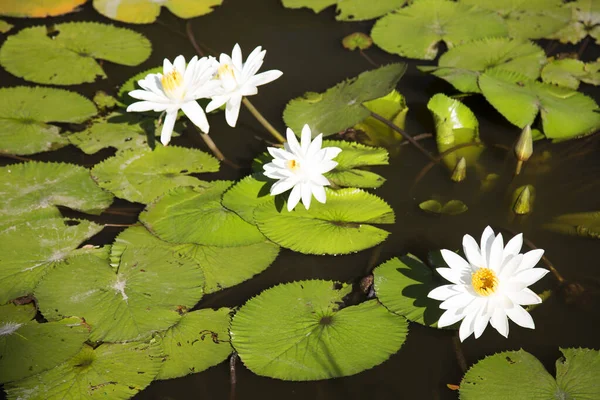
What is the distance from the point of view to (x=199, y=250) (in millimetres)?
2762

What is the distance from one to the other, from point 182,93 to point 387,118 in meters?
1.25

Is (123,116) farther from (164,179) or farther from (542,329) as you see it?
(542,329)

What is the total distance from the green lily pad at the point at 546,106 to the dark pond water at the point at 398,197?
10cm

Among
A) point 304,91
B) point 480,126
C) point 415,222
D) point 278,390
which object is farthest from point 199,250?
point 480,126

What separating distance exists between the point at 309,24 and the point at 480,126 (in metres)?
1.52

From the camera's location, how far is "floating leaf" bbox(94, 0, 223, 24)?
429cm

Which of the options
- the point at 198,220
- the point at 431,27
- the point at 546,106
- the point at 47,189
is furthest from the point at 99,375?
the point at 431,27

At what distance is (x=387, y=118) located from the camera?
3.47 meters

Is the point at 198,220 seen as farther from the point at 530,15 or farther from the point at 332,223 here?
the point at 530,15

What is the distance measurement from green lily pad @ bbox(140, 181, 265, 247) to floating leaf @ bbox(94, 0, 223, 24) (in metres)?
1.84

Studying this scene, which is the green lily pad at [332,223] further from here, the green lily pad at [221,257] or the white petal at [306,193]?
the white petal at [306,193]

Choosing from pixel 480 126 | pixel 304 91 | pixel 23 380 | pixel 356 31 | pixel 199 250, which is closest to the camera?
pixel 23 380

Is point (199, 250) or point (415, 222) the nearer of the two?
point (199, 250)

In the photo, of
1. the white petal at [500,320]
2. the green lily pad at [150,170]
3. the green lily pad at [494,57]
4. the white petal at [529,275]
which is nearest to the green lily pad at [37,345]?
the green lily pad at [150,170]
